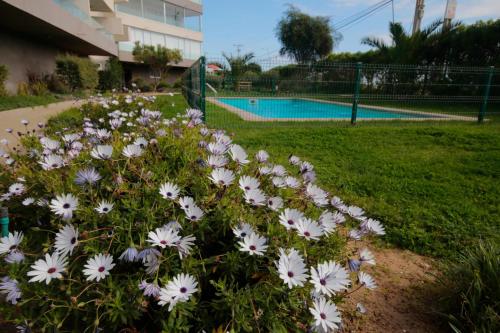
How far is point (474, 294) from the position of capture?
169 cm

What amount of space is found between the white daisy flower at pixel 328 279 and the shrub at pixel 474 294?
0.87 meters

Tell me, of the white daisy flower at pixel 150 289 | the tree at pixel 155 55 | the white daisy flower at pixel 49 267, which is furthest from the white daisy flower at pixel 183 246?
the tree at pixel 155 55

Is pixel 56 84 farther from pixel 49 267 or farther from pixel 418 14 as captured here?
pixel 418 14

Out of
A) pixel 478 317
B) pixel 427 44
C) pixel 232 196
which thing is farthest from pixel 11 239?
pixel 427 44

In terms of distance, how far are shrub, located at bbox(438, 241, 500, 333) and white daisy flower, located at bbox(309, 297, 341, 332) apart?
2.85ft

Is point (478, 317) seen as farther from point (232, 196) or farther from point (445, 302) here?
point (232, 196)

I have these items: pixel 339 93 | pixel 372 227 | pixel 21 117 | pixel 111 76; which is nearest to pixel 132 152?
pixel 372 227

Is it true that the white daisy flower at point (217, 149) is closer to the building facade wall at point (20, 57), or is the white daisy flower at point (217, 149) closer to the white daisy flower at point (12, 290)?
the white daisy flower at point (12, 290)

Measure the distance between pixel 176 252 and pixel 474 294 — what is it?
5.10ft

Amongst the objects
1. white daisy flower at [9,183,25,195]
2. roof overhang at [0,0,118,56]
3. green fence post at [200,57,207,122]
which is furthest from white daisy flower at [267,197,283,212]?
roof overhang at [0,0,118,56]

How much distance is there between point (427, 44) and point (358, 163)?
558 inches

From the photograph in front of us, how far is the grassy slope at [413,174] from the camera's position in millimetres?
3012

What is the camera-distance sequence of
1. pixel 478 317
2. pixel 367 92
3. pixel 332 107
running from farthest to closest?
1. pixel 332 107
2. pixel 367 92
3. pixel 478 317

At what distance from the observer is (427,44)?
52.1 feet
